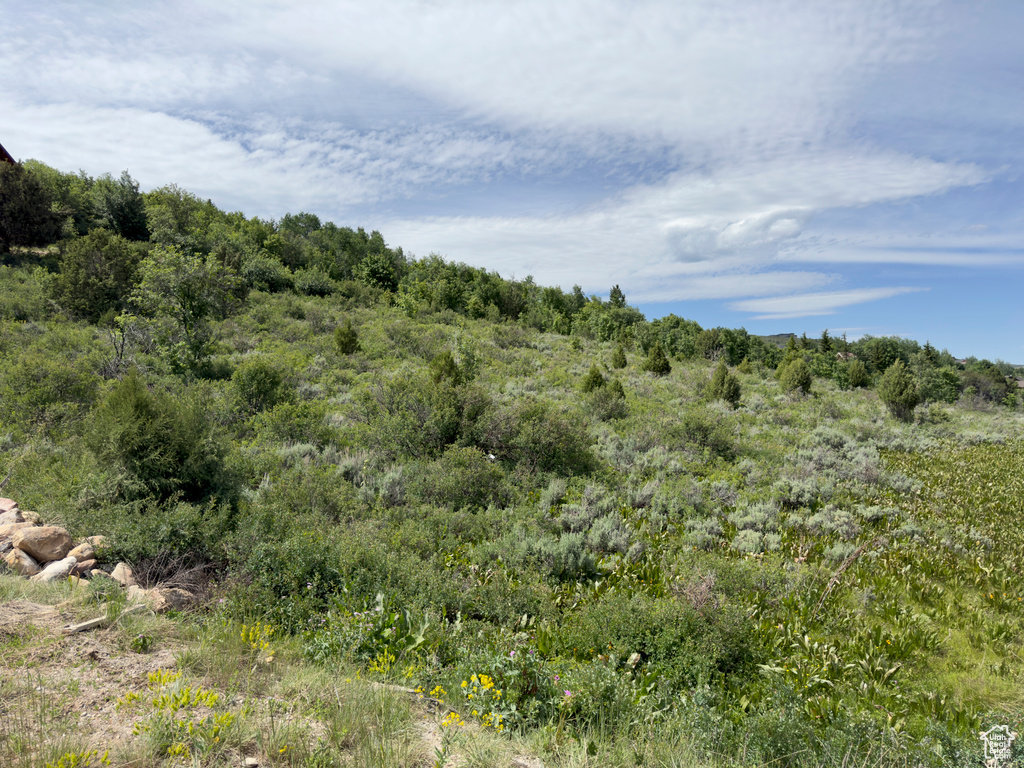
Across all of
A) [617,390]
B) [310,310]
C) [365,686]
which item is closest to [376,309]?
[310,310]

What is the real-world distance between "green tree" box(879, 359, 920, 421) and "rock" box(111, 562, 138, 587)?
73.8 ft

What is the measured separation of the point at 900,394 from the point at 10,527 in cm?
2387

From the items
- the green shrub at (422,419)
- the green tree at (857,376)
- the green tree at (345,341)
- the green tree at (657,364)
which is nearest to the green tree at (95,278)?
the green tree at (345,341)

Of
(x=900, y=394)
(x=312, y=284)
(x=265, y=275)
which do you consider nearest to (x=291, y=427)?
(x=900, y=394)

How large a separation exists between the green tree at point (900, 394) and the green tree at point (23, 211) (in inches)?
1614

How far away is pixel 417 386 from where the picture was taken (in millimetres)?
10844

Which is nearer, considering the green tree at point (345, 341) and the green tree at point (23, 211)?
the green tree at point (345, 341)

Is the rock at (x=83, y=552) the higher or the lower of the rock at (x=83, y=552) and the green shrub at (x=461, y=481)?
the lower

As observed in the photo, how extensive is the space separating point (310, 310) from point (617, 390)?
18.4m

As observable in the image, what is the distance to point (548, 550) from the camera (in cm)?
582

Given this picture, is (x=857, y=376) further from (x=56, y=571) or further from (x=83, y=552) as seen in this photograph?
(x=56, y=571)

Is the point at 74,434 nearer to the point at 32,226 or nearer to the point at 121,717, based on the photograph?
the point at 121,717

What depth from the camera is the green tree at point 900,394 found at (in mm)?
17359

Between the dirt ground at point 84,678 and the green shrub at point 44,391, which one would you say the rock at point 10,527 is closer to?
the dirt ground at point 84,678
